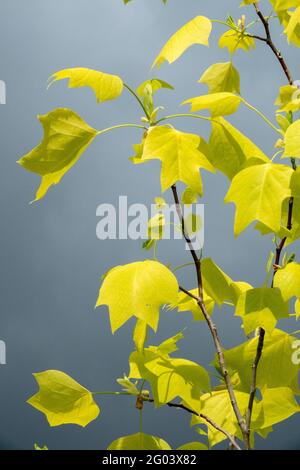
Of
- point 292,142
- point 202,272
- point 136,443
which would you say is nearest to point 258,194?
point 292,142

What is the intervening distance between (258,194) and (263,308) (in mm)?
181

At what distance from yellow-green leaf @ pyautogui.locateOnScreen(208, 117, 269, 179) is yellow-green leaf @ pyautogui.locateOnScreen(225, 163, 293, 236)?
120 mm

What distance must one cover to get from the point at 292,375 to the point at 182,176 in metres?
0.41

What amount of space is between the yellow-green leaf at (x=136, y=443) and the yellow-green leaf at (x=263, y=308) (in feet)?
0.87

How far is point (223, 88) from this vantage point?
1219 mm

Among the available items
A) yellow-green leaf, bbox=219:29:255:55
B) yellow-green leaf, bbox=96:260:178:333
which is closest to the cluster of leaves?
yellow-green leaf, bbox=96:260:178:333

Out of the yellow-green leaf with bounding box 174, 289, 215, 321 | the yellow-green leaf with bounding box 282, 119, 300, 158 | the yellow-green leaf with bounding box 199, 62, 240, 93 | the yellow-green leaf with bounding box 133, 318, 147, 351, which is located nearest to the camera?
the yellow-green leaf with bounding box 282, 119, 300, 158

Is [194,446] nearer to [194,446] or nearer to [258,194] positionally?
[194,446]

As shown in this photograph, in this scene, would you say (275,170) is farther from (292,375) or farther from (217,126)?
(292,375)

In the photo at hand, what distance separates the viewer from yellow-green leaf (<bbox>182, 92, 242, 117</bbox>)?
0.85 meters

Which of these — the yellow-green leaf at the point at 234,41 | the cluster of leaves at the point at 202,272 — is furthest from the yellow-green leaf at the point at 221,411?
the yellow-green leaf at the point at 234,41

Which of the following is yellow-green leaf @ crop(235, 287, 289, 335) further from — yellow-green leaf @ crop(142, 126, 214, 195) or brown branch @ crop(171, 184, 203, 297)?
yellow-green leaf @ crop(142, 126, 214, 195)

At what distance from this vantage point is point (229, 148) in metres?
0.98
